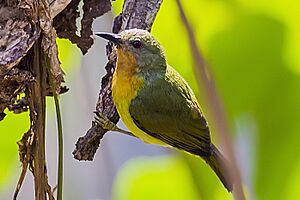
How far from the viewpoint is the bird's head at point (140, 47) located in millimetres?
1271

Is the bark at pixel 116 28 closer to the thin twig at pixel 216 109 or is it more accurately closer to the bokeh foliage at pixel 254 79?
the bokeh foliage at pixel 254 79

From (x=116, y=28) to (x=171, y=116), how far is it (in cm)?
29

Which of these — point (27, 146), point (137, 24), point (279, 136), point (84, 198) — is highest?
point (137, 24)

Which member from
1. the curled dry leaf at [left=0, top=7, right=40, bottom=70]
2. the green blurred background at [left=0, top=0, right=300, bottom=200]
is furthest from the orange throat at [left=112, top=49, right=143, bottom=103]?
the curled dry leaf at [left=0, top=7, right=40, bottom=70]

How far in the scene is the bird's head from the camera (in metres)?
1.27

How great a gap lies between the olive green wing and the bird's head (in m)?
0.04

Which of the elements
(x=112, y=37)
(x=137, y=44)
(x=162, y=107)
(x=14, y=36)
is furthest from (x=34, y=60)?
(x=162, y=107)

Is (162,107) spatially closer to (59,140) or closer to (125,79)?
(125,79)

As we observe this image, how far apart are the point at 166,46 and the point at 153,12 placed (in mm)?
138

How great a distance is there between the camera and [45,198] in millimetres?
1109

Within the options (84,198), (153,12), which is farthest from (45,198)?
(84,198)

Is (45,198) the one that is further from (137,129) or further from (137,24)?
(137,129)

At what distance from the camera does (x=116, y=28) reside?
1.30 metres

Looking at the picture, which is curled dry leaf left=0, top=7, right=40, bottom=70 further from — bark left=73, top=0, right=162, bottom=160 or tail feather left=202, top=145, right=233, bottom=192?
tail feather left=202, top=145, right=233, bottom=192
